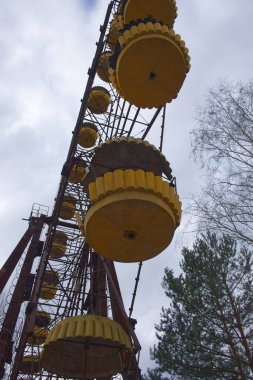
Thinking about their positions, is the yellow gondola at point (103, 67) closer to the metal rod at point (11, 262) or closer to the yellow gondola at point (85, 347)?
the metal rod at point (11, 262)

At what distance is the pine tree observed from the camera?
14.4 meters

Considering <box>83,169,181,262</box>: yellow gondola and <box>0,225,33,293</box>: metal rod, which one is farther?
<box>0,225,33,293</box>: metal rod

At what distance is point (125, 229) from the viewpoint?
6949 millimetres

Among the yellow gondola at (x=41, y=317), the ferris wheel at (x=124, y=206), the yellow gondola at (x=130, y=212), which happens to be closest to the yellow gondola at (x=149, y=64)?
the ferris wheel at (x=124, y=206)

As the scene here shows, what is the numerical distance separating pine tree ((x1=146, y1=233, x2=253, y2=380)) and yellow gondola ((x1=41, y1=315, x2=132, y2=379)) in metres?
6.13

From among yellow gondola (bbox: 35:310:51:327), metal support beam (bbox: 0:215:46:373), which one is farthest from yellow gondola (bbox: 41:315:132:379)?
metal support beam (bbox: 0:215:46:373)

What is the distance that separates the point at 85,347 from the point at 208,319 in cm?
948

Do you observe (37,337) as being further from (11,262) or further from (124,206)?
(11,262)

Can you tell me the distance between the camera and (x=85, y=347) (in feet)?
24.5

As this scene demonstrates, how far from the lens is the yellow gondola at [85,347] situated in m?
7.18

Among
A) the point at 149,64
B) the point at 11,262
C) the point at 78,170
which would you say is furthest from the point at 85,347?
the point at 11,262

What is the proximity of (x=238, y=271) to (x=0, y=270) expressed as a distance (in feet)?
30.3

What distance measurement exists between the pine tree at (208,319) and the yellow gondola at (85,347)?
6.13 m

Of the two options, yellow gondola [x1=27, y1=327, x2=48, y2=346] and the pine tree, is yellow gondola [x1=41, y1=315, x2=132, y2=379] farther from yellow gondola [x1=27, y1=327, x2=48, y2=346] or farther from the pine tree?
the pine tree
